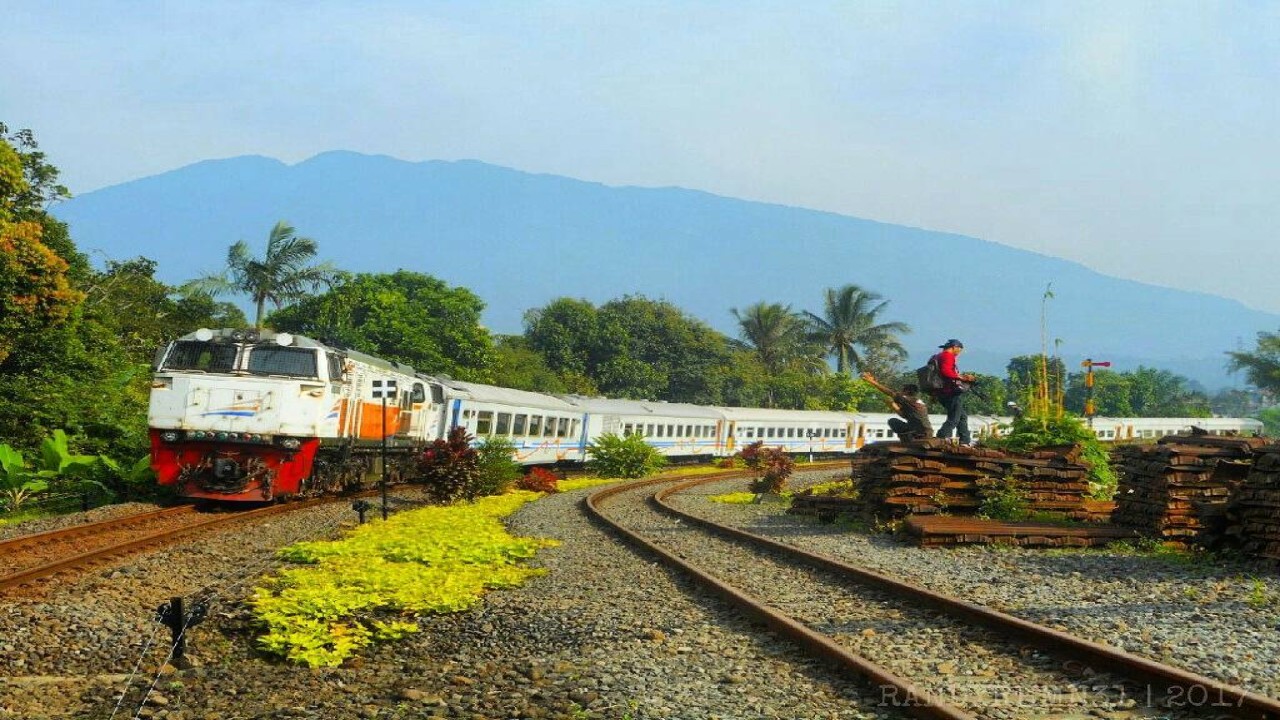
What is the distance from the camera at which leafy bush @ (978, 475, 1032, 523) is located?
1453cm

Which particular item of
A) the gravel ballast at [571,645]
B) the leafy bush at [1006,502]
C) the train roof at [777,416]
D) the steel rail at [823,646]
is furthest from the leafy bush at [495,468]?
the train roof at [777,416]

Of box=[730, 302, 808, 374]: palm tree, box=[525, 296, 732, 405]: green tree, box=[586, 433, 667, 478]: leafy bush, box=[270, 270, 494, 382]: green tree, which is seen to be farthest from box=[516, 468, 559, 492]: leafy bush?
box=[730, 302, 808, 374]: palm tree

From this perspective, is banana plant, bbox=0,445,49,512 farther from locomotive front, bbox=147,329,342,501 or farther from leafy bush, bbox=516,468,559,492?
leafy bush, bbox=516,468,559,492

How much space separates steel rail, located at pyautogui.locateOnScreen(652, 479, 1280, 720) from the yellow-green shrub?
3432 millimetres

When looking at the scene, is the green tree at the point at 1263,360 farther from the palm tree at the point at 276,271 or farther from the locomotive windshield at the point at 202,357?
the locomotive windshield at the point at 202,357

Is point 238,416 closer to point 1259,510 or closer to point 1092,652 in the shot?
point 1092,652

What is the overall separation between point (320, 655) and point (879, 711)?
11.5ft

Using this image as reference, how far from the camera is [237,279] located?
45.9 m

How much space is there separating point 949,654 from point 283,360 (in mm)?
12814

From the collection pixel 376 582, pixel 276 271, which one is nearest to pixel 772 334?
pixel 276 271

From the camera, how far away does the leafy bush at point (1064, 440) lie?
58.4 ft

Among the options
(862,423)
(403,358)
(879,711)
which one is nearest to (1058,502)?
(879,711)

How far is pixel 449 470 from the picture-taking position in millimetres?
18719

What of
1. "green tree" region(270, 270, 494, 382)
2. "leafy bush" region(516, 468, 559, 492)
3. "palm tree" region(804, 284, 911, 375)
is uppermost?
"palm tree" region(804, 284, 911, 375)
